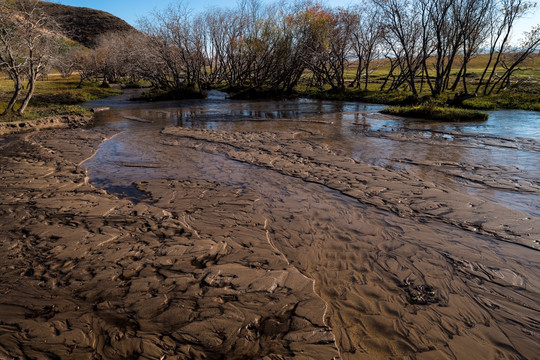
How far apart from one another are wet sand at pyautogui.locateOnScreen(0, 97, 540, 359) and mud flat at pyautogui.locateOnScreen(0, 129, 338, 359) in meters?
0.02

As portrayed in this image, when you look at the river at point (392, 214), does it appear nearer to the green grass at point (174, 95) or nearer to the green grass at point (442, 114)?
the green grass at point (442, 114)

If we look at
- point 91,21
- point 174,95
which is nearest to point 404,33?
point 174,95

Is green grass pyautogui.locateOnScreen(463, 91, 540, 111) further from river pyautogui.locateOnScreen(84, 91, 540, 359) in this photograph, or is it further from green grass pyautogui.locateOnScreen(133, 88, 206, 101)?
green grass pyautogui.locateOnScreen(133, 88, 206, 101)

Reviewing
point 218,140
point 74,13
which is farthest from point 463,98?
point 74,13

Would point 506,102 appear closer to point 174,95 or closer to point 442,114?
point 442,114

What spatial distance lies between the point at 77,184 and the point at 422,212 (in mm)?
7405

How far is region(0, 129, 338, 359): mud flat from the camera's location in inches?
116

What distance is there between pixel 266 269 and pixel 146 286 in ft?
4.90

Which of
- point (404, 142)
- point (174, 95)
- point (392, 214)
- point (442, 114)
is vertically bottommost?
point (392, 214)

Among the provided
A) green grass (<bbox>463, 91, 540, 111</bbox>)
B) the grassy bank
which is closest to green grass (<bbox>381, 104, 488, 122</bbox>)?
green grass (<bbox>463, 91, 540, 111</bbox>)

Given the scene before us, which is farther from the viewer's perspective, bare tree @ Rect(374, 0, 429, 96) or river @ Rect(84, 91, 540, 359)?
bare tree @ Rect(374, 0, 429, 96)

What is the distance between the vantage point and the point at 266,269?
4125mm

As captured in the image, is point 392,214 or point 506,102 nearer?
point 392,214

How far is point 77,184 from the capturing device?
23.4 ft
